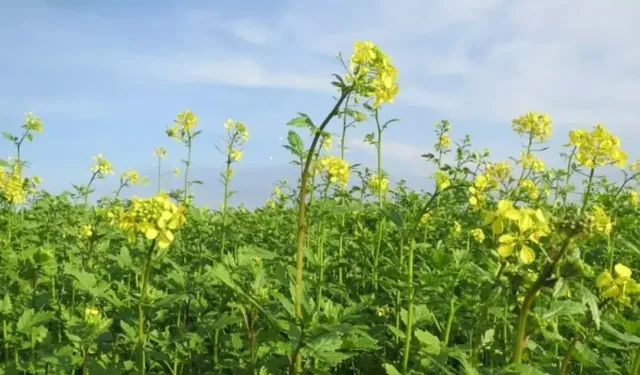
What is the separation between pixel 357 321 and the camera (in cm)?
375

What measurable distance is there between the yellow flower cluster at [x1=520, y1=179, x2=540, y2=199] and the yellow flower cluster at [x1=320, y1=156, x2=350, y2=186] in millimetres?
1891

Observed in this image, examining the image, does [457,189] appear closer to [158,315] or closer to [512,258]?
[512,258]

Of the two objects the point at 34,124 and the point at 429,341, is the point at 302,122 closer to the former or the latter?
the point at 429,341

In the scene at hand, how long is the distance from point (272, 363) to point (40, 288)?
3.41 m

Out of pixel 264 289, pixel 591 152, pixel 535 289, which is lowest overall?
pixel 264 289

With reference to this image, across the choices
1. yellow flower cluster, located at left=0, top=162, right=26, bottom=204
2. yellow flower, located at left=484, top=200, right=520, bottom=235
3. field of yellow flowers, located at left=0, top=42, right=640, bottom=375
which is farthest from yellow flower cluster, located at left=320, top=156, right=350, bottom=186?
yellow flower cluster, located at left=0, top=162, right=26, bottom=204

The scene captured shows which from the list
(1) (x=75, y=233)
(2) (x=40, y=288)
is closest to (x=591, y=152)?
(1) (x=75, y=233)

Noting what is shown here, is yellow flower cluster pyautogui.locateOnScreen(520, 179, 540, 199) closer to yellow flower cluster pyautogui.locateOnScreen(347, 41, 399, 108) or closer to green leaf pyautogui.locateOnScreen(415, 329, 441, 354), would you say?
green leaf pyautogui.locateOnScreen(415, 329, 441, 354)

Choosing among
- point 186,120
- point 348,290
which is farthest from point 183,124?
point 348,290

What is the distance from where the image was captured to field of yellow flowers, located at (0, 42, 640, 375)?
2.47m

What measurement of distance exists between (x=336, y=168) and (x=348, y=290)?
1084mm

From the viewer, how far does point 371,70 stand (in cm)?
287

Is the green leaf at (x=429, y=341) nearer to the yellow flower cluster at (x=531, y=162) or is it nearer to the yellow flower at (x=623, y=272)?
the yellow flower at (x=623, y=272)

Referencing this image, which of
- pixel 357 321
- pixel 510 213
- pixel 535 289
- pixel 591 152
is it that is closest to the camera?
pixel 535 289
